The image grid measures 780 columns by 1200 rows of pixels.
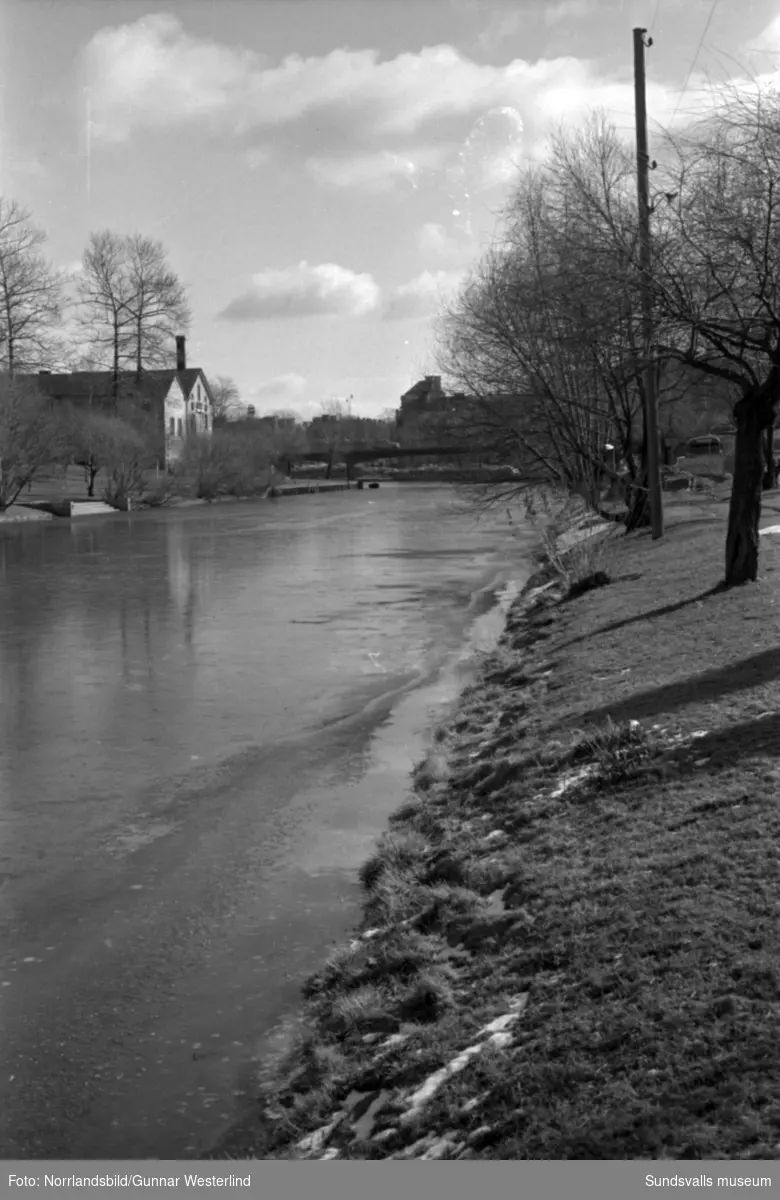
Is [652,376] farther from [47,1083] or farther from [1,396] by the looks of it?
[1,396]

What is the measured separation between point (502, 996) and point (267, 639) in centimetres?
1515

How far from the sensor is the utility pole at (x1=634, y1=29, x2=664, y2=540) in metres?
13.7

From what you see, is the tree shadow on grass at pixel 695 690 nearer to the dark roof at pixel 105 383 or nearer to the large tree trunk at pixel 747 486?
the large tree trunk at pixel 747 486

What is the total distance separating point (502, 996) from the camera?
6.22 metres

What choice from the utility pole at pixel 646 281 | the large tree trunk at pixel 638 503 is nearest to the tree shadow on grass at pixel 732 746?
the utility pole at pixel 646 281

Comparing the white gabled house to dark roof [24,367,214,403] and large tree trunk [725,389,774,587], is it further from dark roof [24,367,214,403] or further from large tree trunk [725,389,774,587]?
large tree trunk [725,389,774,587]

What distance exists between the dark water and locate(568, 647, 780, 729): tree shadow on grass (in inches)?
85.1

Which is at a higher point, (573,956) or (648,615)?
(648,615)

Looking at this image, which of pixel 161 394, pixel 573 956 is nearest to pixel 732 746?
pixel 573 956

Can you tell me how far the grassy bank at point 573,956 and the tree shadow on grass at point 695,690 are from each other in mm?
36

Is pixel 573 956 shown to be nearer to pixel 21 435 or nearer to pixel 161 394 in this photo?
pixel 21 435

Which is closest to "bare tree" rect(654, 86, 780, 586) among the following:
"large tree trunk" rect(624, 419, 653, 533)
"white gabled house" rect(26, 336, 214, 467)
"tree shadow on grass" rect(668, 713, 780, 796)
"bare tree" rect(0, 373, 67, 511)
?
"tree shadow on grass" rect(668, 713, 780, 796)

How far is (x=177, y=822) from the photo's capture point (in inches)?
431

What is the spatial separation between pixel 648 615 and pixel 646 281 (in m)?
4.80
